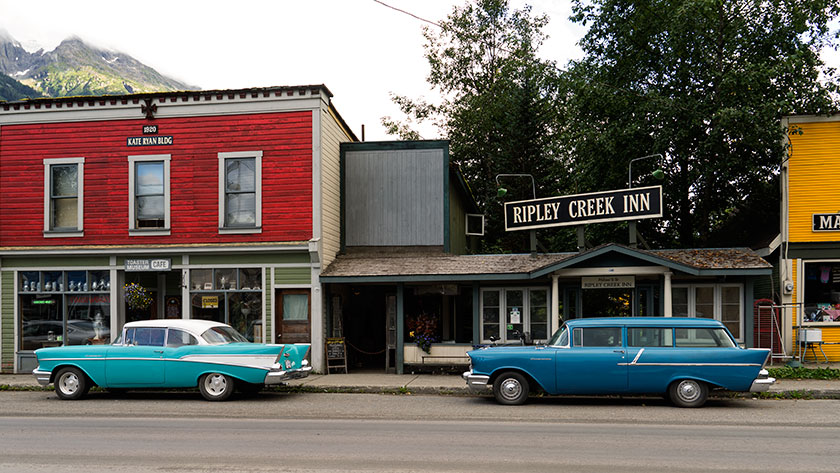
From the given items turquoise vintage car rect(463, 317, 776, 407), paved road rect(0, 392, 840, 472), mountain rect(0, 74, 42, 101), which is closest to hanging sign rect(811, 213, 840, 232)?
paved road rect(0, 392, 840, 472)

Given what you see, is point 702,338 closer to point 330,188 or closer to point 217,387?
point 217,387

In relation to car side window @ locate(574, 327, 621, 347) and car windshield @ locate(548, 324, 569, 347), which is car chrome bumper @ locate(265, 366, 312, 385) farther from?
car side window @ locate(574, 327, 621, 347)

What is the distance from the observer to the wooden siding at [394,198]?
792 inches

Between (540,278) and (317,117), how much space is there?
290 inches

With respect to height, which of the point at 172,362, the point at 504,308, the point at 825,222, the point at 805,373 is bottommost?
the point at 805,373

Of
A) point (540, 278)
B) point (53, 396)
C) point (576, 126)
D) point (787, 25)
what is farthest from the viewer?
point (576, 126)

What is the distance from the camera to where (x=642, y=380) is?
41.7 ft

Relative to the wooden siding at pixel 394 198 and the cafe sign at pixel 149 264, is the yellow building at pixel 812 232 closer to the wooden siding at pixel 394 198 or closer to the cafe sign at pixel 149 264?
the wooden siding at pixel 394 198

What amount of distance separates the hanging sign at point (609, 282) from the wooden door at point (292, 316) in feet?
A: 24.0

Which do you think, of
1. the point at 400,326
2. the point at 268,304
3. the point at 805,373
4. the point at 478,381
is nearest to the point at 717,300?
the point at 805,373

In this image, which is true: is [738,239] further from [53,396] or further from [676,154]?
[53,396]

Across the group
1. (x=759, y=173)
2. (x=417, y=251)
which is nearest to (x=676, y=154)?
(x=759, y=173)

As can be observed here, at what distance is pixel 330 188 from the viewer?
19.4 meters

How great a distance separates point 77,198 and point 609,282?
48.5 feet
